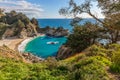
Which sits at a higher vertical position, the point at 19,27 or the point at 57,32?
the point at 19,27

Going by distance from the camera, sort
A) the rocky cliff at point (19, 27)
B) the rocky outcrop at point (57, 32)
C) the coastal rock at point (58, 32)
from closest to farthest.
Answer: the rocky cliff at point (19, 27) → the coastal rock at point (58, 32) → the rocky outcrop at point (57, 32)

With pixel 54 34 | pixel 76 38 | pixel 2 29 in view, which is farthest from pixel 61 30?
pixel 76 38

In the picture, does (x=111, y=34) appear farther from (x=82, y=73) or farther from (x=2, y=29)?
(x=2, y=29)

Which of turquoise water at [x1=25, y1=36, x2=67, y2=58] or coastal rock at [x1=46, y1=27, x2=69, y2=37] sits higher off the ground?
coastal rock at [x1=46, y1=27, x2=69, y2=37]

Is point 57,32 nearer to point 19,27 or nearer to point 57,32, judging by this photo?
point 57,32

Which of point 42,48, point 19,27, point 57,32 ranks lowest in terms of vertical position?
point 42,48

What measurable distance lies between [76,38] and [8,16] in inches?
2918

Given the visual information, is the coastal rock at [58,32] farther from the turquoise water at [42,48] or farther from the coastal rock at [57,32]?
the turquoise water at [42,48]

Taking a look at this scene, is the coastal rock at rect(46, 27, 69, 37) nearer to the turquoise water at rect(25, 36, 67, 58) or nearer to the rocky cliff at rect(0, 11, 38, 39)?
the rocky cliff at rect(0, 11, 38, 39)

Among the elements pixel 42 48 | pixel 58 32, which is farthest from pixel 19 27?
pixel 42 48

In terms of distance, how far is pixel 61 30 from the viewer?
297 feet

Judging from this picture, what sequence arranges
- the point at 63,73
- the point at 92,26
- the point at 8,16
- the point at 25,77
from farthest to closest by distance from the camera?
the point at 8,16 → the point at 92,26 → the point at 63,73 → the point at 25,77

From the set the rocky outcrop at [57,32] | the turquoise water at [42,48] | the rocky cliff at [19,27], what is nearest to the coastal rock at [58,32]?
the rocky outcrop at [57,32]

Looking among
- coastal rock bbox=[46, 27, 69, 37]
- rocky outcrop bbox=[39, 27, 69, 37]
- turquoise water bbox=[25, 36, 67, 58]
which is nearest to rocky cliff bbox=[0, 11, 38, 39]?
rocky outcrop bbox=[39, 27, 69, 37]
